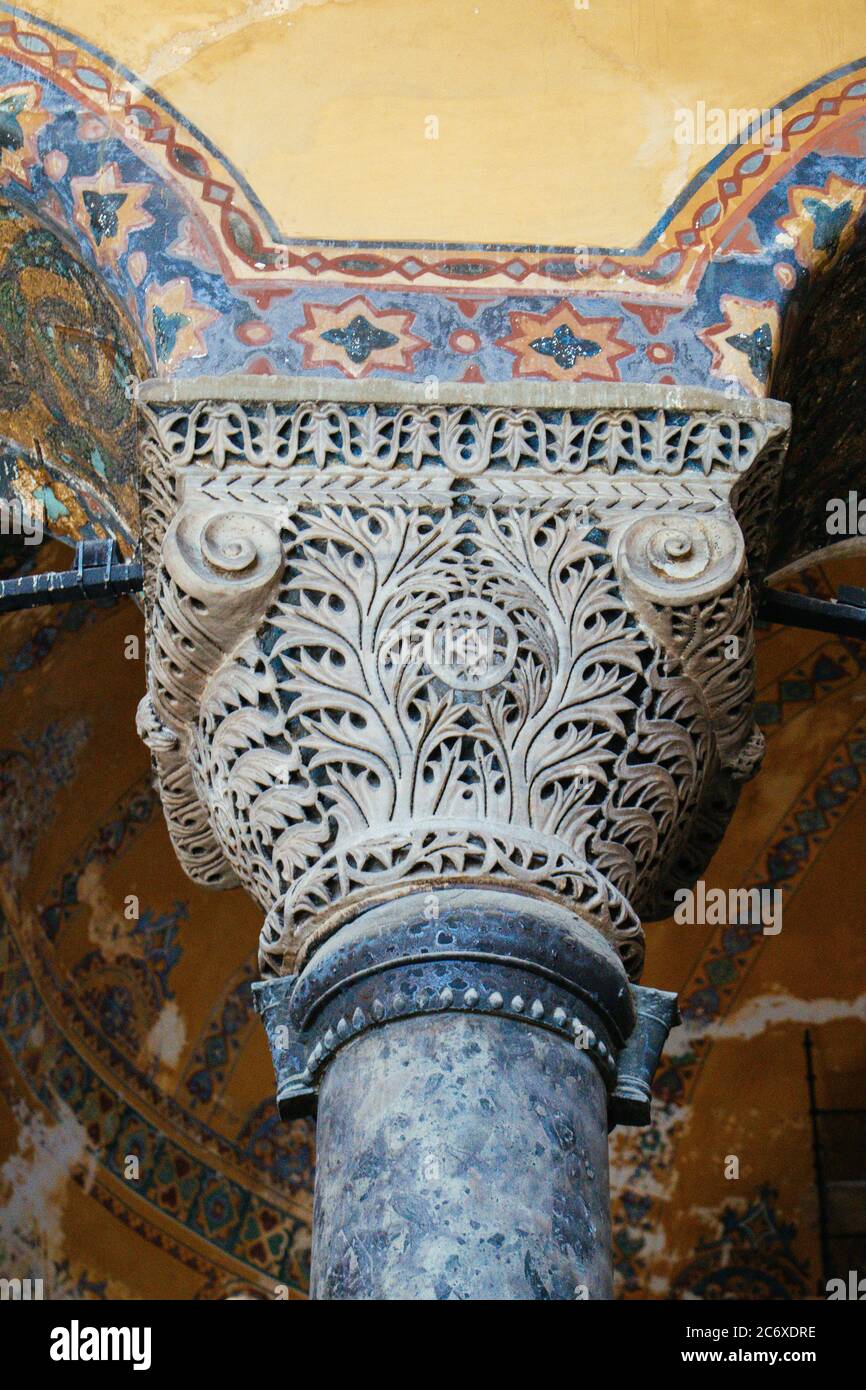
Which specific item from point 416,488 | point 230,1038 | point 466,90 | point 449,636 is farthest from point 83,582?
point 230,1038

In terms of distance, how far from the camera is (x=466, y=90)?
17.6 ft

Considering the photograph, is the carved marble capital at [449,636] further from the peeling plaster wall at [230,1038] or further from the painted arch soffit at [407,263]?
the peeling plaster wall at [230,1038]

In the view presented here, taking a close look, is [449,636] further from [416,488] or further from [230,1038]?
[230,1038]

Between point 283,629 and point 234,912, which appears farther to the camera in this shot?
point 234,912

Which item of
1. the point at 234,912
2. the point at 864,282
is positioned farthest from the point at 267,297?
the point at 234,912

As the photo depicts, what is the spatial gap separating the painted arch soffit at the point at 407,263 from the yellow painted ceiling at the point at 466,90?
0.07 m

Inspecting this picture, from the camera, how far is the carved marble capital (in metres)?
4.30

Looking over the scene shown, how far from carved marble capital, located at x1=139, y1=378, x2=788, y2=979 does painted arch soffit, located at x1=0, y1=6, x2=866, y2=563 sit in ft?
0.43

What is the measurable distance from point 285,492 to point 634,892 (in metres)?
1.01

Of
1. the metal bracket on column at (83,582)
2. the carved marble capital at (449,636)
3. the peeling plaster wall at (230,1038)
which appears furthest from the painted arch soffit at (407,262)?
the peeling plaster wall at (230,1038)

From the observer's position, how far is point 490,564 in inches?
179

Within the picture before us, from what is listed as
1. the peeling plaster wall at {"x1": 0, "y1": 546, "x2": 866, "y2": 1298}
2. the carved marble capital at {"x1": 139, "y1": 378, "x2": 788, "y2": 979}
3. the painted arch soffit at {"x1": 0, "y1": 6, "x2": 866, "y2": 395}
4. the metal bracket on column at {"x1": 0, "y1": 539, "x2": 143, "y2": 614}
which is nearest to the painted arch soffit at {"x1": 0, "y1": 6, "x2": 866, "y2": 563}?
the painted arch soffit at {"x1": 0, "y1": 6, "x2": 866, "y2": 395}

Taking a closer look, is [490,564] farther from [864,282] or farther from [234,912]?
[234,912]

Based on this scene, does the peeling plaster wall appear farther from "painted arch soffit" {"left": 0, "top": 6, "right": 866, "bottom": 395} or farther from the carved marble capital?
the carved marble capital
